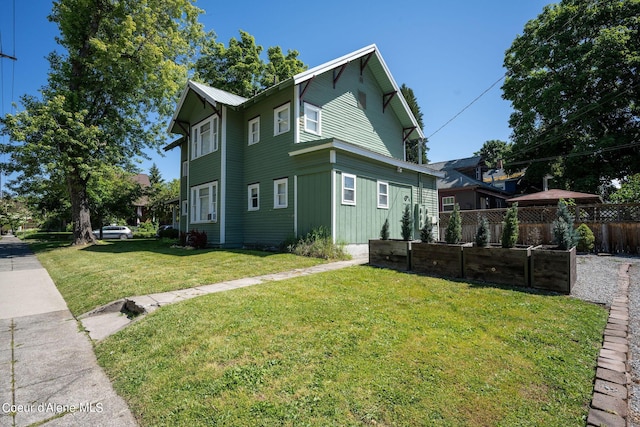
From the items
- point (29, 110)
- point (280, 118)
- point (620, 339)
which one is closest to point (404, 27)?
point (280, 118)

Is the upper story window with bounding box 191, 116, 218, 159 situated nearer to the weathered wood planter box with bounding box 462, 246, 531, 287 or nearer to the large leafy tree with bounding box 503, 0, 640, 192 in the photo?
the weathered wood planter box with bounding box 462, 246, 531, 287

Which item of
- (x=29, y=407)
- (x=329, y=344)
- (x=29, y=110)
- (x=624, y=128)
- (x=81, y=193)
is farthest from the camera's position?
(x=624, y=128)

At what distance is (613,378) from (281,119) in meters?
12.3

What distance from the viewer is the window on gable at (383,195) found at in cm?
1233

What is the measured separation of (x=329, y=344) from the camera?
323 centimetres

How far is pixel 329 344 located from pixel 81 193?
68.9ft

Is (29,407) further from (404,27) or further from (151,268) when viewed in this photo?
(404,27)

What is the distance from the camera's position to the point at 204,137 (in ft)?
52.8

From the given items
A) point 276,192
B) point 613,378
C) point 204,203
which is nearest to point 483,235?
point 613,378

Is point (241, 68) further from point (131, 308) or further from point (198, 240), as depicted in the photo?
point (131, 308)

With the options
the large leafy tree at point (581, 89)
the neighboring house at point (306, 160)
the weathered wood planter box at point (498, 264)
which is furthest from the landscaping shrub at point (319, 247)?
the large leafy tree at point (581, 89)

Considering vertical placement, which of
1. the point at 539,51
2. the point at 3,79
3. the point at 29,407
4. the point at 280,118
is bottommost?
the point at 29,407

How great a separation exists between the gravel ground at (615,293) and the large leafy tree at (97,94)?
20.2 metres

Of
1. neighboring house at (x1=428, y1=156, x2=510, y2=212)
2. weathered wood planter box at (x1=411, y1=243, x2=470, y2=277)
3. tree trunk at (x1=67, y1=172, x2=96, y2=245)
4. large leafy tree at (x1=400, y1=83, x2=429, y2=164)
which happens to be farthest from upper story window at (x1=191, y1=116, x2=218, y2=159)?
large leafy tree at (x1=400, y1=83, x2=429, y2=164)
